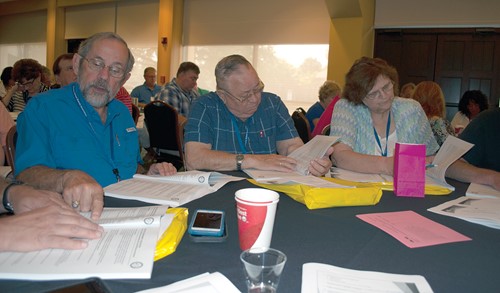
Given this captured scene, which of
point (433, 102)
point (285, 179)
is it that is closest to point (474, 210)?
point (285, 179)

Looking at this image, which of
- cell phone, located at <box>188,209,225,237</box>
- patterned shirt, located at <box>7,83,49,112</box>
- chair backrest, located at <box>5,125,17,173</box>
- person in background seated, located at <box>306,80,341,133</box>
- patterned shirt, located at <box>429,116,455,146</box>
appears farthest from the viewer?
person in background seated, located at <box>306,80,341,133</box>

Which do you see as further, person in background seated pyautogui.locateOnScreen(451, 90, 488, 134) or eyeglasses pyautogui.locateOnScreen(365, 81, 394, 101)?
person in background seated pyautogui.locateOnScreen(451, 90, 488, 134)

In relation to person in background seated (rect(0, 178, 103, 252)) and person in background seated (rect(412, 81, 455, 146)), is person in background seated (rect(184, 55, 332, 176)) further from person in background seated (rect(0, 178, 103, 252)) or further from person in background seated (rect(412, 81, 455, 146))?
person in background seated (rect(412, 81, 455, 146))

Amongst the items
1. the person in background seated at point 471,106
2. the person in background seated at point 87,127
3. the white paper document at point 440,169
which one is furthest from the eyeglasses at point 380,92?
the person in background seated at point 471,106

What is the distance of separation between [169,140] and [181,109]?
4.75ft

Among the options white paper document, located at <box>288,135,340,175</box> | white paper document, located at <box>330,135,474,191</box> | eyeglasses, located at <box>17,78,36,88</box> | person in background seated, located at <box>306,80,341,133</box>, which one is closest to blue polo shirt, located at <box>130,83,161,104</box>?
eyeglasses, located at <box>17,78,36,88</box>

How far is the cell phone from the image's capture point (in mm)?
911

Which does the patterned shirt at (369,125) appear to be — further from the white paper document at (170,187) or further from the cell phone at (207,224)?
the cell phone at (207,224)

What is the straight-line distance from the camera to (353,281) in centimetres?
74

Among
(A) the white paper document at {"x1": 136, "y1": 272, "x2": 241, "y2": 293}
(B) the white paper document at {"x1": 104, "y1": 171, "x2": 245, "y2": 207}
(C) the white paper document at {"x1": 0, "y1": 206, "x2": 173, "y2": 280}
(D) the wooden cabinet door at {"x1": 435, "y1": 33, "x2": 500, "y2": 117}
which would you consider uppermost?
(D) the wooden cabinet door at {"x1": 435, "y1": 33, "x2": 500, "y2": 117}

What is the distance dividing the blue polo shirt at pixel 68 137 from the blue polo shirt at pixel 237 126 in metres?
0.41

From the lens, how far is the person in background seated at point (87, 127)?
62.7 inches

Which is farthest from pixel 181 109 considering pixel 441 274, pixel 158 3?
pixel 158 3

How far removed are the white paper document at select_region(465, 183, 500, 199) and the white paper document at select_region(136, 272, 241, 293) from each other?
1.19 metres
